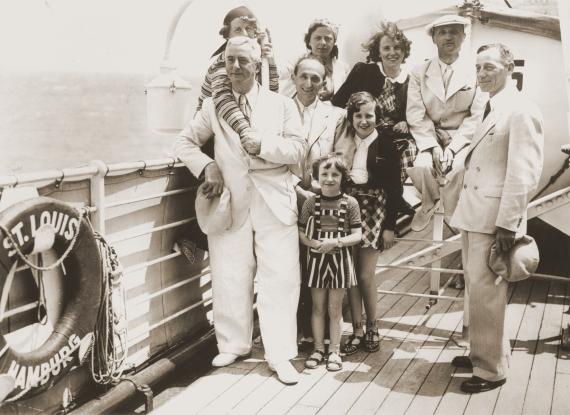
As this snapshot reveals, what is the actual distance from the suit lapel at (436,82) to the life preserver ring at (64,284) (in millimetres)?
2317

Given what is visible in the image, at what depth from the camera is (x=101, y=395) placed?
10.5 ft

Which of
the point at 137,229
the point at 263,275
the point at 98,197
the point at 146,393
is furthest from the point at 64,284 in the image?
the point at 263,275

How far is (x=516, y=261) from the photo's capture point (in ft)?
10.5

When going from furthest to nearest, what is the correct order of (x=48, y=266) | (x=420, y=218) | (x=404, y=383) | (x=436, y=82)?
(x=420, y=218) → (x=436, y=82) → (x=404, y=383) → (x=48, y=266)

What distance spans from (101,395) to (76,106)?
8889 centimetres

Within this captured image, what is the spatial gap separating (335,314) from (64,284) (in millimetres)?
1485

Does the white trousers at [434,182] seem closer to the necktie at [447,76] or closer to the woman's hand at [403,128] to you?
the woman's hand at [403,128]

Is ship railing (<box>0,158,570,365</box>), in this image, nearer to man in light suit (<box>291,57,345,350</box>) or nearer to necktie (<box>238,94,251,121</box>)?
necktie (<box>238,94,251,121</box>)

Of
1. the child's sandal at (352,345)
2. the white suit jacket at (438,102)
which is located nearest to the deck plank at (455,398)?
the child's sandal at (352,345)

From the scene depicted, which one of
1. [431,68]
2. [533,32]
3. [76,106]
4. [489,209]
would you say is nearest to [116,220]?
[489,209]

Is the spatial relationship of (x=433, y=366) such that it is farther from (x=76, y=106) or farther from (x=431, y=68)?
(x=76, y=106)

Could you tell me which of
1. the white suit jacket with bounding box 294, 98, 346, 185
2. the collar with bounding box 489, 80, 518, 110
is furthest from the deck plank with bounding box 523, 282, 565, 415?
the white suit jacket with bounding box 294, 98, 346, 185

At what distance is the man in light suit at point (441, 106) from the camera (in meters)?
4.03

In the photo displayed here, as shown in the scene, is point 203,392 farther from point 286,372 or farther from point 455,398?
point 455,398
